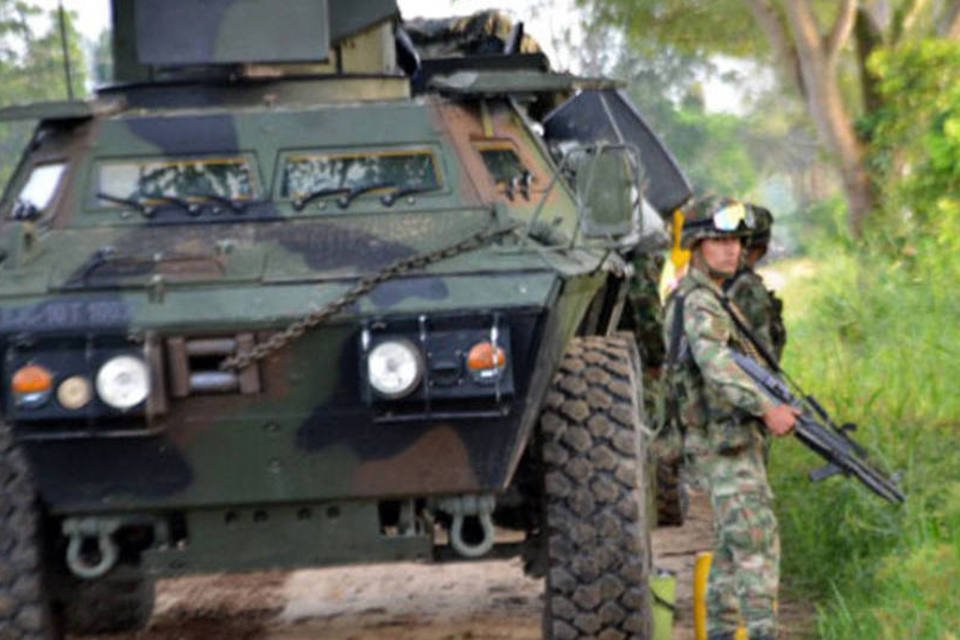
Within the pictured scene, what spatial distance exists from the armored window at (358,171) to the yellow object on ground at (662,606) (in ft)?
4.48

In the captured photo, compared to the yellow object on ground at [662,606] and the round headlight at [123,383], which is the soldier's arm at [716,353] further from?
the round headlight at [123,383]

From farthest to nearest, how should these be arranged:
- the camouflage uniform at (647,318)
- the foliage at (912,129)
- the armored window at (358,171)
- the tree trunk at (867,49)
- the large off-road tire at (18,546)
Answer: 1. the tree trunk at (867,49)
2. the foliage at (912,129)
3. the camouflage uniform at (647,318)
4. the armored window at (358,171)
5. the large off-road tire at (18,546)

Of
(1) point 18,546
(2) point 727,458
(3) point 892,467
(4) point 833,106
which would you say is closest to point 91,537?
(1) point 18,546

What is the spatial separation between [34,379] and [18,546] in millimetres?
549

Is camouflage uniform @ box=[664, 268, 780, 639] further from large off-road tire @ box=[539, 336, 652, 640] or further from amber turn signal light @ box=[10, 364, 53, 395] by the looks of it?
amber turn signal light @ box=[10, 364, 53, 395]

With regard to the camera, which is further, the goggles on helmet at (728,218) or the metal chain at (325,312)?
the goggles on helmet at (728,218)

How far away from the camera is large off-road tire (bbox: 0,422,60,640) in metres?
6.24

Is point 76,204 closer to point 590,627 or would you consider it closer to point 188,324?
point 188,324

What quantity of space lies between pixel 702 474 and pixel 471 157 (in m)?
1.20

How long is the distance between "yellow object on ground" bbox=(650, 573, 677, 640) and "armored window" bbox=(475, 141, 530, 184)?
1310mm

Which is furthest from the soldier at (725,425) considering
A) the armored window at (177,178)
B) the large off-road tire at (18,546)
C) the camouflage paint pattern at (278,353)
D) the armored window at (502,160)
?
the large off-road tire at (18,546)

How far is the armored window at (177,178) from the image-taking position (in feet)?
22.7

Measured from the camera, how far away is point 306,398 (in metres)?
6.11

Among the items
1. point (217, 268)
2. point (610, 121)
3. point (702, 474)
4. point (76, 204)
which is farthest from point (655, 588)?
point (610, 121)
